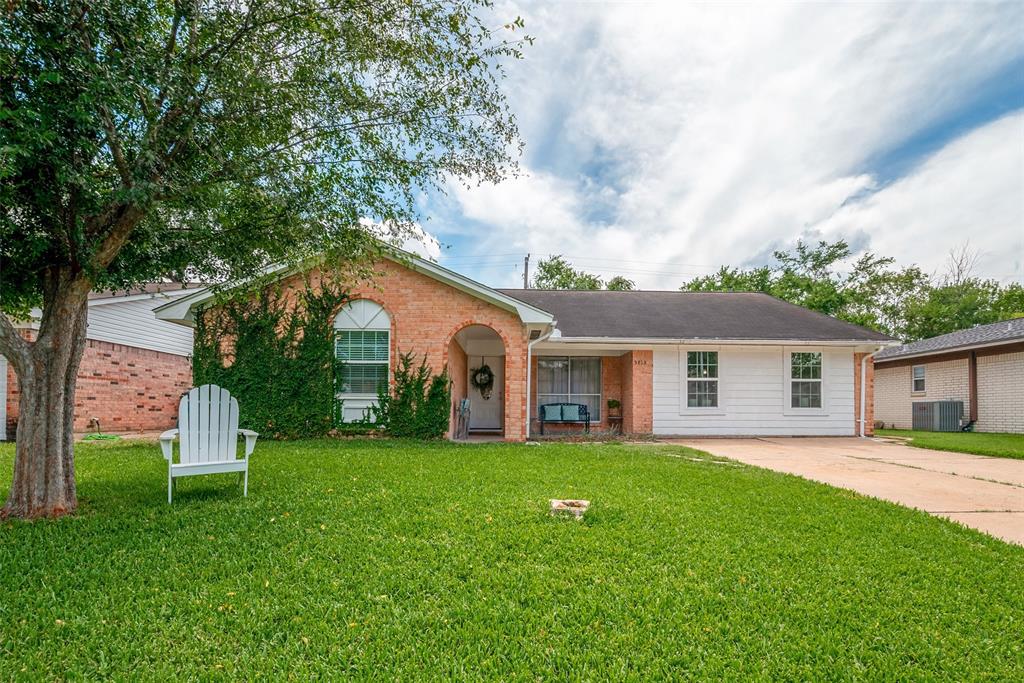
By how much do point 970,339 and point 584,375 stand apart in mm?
13541

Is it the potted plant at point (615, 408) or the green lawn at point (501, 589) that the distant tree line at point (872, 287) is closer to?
the potted plant at point (615, 408)

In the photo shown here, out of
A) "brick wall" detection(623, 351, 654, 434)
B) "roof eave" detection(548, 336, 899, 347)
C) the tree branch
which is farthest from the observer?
"brick wall" detection(623, 351, 654, 434)

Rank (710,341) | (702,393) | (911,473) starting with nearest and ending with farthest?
(911,473)
(710,341)
(702,393)

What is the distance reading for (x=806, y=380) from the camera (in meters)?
13.1

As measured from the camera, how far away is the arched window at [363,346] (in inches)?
434

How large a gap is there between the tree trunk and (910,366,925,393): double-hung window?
24.3 metres

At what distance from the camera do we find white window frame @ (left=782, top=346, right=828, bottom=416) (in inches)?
513

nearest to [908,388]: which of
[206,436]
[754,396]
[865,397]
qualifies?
[865,397]

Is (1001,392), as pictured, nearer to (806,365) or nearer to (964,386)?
(964,386)

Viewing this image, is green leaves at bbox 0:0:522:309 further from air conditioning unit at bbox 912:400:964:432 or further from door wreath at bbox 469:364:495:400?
air conditioning unit at bbox 912:400:964:432

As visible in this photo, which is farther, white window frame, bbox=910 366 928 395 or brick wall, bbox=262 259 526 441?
white window frame, bbox=910 366 928 395

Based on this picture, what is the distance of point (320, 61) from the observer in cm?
544

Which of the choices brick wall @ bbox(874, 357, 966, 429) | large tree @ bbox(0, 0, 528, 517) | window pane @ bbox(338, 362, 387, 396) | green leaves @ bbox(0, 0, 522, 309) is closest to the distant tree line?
brick wall @ bbox(874, 357, 966, 429)

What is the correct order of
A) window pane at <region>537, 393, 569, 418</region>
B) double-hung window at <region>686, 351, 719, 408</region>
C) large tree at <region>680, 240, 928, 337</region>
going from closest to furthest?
double-hung window at <region>686, 351, 719, 408</region> → window pane at <region>537, 393, 569, 418</region> → large tree at <region>680, 240, 928, 337</region>
